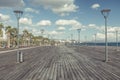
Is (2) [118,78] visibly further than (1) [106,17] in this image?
No

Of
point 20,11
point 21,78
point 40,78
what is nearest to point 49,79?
point 40,78

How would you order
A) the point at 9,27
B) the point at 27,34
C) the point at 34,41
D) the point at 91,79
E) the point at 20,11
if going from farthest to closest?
the point at 34,41
the point at 27,34
the point at 9,27
the point at 20,11
the point at 91,79

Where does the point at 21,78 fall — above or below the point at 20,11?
below

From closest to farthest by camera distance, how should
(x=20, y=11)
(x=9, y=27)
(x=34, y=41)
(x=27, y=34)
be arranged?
(x=20, y=11)
(x=9, y=27)
(x=27, y=34)
(x=34, y=41)

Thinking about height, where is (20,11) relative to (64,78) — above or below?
above

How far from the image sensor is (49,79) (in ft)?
41.4

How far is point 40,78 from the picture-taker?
1304 cm

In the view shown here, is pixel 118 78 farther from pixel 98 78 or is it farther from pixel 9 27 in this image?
pixel 9 27

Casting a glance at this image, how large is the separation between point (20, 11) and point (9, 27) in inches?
2960

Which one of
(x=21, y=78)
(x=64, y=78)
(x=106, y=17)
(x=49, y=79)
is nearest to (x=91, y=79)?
(x=64, y=78)

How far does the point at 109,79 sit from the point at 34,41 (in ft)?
508

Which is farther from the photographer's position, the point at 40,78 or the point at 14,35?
the point at 14,35

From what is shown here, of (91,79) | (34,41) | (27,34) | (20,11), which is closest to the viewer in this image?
(91,79)

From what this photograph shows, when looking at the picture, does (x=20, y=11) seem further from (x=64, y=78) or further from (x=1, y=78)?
(x=64, y=78)
